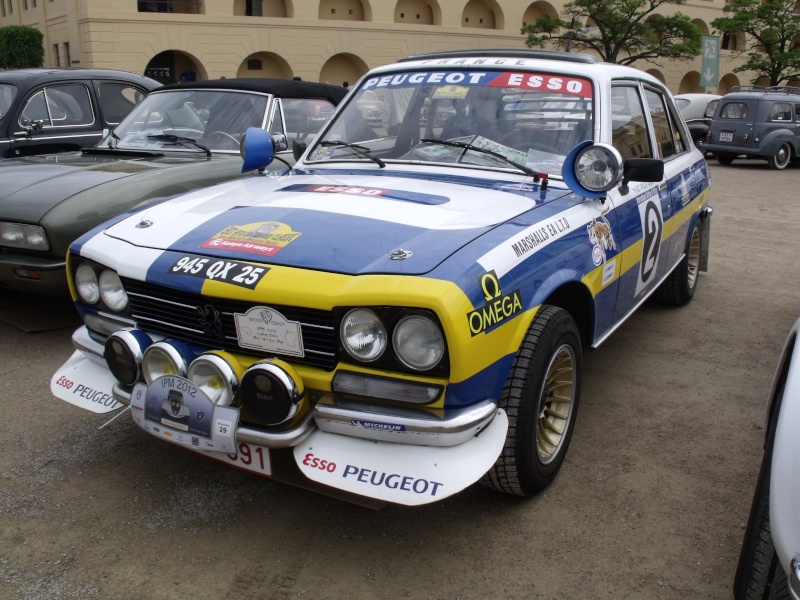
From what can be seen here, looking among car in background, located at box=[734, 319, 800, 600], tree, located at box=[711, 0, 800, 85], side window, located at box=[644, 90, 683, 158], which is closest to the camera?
car in background, located at box=[734, 319, 800, 600]

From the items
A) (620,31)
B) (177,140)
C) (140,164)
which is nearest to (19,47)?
(620,31)

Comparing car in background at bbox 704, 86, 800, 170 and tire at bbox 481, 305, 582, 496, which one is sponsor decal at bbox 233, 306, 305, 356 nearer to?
tire at bbox 481, 305, 582, 496

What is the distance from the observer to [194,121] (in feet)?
19.2

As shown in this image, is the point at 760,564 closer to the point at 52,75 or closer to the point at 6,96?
the point at 52,75

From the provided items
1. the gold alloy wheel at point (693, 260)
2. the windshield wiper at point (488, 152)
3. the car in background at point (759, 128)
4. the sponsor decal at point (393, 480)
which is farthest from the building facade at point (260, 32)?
the sponsor decal at point (393, 480)

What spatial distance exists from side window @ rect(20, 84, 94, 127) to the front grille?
4.87m

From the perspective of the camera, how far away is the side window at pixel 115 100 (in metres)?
7.33

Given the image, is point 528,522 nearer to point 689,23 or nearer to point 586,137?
point 586,137

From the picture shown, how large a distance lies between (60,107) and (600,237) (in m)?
5.87

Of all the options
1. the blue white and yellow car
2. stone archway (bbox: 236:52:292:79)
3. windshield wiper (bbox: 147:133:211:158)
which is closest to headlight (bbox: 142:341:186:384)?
the blue white and yellow car

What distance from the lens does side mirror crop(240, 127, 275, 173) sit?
13.7ft

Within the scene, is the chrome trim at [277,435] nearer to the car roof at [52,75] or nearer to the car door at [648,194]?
the car door at [648,194]

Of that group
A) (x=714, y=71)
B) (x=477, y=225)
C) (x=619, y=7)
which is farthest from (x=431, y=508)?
(x=619, y=7)

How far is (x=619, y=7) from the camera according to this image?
3372 centimetres
